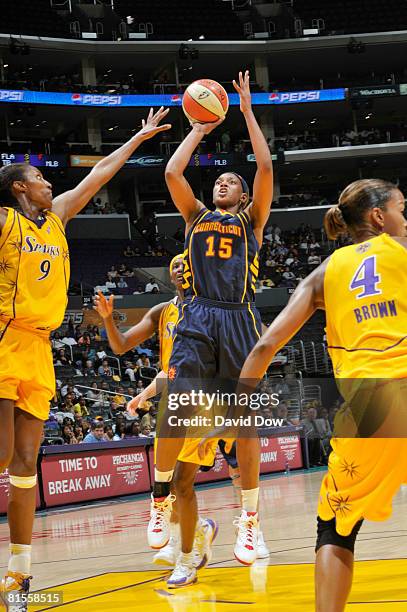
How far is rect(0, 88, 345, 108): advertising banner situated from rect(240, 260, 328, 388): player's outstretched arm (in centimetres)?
3166

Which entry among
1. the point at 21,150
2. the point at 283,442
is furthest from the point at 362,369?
the point at 21,150

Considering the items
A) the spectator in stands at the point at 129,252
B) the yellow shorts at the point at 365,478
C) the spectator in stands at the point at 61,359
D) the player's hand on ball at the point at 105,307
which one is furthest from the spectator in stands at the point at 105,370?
the yellow shorts at the point at 365,478

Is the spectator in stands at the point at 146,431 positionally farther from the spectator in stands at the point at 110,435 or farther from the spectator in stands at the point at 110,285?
the spectator in stands at the point at 110,285

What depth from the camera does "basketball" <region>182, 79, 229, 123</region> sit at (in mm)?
6211

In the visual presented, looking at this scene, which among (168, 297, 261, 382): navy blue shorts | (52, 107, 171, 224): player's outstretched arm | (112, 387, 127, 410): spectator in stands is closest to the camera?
(52, 107, 171, 224): player's outstretched arm

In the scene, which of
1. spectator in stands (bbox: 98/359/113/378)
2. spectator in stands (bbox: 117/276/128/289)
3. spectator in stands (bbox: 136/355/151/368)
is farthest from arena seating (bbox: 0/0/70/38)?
spectator in stands (bbox: 98/359/113/378)

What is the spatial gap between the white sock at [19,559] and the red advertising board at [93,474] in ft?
31.5

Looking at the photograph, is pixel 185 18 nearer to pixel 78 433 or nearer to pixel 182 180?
pixel 78 433

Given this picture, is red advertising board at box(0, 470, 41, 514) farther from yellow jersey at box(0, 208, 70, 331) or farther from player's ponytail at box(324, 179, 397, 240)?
player's ponytail at box(324, 179, 397, 240)

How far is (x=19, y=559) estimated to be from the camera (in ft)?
15.7

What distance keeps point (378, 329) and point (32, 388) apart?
240cm

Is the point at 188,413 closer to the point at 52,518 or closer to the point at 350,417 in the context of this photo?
the point at 350,417

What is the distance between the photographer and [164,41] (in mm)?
36688

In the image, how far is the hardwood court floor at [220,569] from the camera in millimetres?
5035
